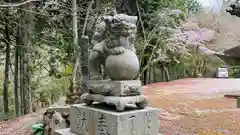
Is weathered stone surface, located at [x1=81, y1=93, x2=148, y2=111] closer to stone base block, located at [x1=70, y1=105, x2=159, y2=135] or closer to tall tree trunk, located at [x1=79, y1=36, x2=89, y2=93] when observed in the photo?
stone base block, located at [x1=70, y1=105, x2=159, y2=135]

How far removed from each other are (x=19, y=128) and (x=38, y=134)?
3.83 ft

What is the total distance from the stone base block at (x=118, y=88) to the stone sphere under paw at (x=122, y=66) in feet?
0.20

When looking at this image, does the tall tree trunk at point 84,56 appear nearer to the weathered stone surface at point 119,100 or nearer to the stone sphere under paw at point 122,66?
the weathered stone surface at point 119,100

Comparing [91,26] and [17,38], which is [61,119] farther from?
[17,38]

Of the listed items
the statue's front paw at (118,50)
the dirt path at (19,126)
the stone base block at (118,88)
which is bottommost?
the dirt path at (19,126)

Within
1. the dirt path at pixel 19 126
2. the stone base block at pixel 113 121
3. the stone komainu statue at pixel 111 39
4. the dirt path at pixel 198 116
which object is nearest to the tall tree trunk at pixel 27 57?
the dirt path at pixel 19 126

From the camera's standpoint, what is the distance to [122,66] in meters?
2.46

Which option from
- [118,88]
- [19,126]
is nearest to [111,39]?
[118,88]

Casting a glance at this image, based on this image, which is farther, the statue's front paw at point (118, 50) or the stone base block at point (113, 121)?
the statue's front paw at point (118, 50)

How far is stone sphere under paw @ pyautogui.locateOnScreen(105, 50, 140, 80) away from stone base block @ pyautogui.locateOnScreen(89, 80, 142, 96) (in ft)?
0.20

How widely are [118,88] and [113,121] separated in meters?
0.29

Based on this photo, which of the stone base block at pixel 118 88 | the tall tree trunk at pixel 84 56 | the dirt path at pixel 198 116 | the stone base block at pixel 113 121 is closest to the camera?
the stone base block at pixel 113 121

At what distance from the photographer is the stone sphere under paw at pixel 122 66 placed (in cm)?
246

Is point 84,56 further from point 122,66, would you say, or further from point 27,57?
point 27,57
